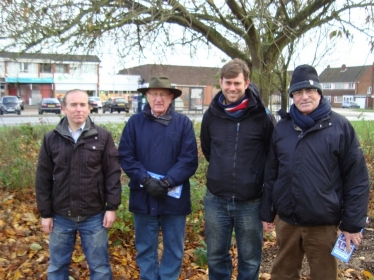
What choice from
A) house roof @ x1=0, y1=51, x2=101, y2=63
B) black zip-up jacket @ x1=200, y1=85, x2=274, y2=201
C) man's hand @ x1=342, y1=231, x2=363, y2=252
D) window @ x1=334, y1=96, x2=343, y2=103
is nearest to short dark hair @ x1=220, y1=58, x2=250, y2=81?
black zip-up jacket @ x1=200, y1=85, x2=274, y2=201

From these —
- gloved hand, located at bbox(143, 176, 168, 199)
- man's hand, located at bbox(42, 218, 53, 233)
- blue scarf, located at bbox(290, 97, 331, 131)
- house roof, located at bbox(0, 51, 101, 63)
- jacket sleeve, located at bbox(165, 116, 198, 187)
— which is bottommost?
man's hand, located at bbox(42, 218, 53, 233)

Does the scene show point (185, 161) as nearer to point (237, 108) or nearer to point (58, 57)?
point (237, 108)

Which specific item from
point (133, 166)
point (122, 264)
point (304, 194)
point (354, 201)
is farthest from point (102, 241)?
point (354, 201)

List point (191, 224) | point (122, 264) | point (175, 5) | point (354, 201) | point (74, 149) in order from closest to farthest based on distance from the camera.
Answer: point (354, 201)
point (74, 149)
point (122, 264)
point (191, 224)
point (175, 5)

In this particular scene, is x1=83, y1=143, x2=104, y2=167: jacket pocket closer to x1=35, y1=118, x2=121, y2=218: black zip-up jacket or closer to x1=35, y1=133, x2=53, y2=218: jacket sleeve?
x1=35, y1=118, x2=121, y2=218: black zip-up jacket

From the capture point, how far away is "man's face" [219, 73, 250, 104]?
3006mm

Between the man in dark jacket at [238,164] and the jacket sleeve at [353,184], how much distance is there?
66cm

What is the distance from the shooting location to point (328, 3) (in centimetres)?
742

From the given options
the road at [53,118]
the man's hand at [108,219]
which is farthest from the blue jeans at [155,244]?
the road at [53,118]

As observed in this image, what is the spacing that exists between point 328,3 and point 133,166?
6251mm

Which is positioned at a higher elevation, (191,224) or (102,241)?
(102,241)

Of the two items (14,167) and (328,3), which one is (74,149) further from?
(328,3)

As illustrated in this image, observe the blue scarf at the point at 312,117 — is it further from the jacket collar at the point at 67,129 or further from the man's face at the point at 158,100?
the jacket collar at the point at 67,129

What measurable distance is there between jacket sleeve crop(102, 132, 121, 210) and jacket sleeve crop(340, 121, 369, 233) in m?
1.83
